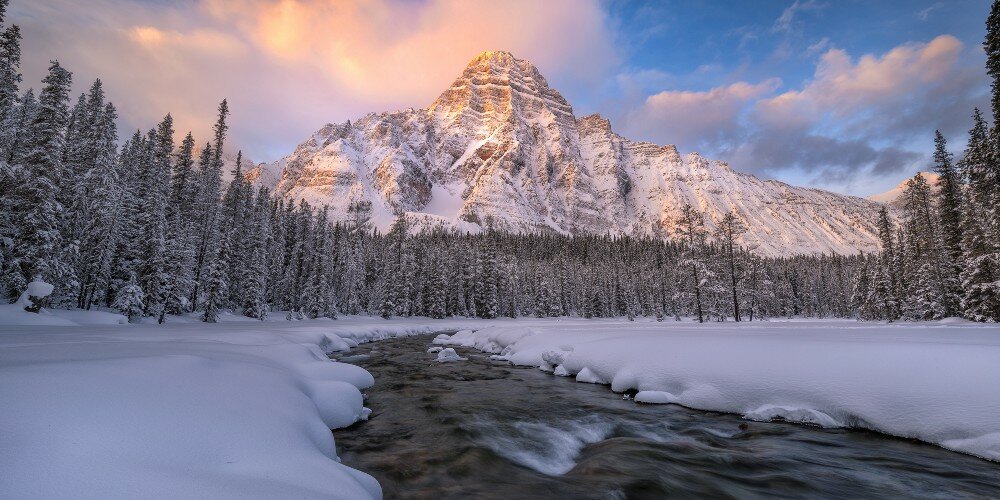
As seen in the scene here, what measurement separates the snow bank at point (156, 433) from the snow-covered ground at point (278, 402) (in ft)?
0.06

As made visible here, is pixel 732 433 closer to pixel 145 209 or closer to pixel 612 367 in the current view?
pixel 612 367

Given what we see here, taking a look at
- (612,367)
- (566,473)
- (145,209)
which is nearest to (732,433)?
(566,473)

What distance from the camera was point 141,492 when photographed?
3.12 meters

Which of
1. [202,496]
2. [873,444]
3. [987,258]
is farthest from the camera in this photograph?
[987,258]

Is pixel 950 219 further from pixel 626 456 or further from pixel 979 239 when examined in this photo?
pixel 626 456

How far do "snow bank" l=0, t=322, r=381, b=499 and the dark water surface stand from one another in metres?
1.85

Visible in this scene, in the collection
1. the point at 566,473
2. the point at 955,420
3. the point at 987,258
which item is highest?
the point at 987,258

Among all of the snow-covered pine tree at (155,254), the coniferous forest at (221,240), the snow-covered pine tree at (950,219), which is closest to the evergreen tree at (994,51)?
the coniferous forest at (221,240)

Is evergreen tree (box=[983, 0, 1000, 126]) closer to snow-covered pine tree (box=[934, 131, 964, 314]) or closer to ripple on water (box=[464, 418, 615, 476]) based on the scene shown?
snow-covered pine tree (box=[934, 131, 964, 314])

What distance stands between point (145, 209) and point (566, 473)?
129ft

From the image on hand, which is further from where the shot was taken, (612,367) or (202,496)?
(612,367)

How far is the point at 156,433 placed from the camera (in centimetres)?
421

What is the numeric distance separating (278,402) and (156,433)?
101 inches

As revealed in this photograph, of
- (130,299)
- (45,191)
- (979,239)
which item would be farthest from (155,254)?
(979,239)
